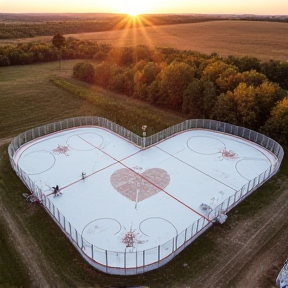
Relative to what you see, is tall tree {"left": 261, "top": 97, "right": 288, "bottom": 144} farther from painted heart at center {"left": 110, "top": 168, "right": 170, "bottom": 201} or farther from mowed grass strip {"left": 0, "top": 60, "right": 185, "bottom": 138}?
painted heart at center {"left": 110, "top": 168, "right": 170, "bottom": 201}

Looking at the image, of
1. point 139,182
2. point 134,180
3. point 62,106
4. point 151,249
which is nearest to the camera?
point 151,249

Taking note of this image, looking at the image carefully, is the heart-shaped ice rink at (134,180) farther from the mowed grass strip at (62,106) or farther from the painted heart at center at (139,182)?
the mowed grass strip at (62,106)

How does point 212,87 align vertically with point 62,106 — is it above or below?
above

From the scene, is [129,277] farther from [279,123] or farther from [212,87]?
[212,87]

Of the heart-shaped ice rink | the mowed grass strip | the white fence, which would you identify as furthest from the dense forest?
the heart-shaped ice rink

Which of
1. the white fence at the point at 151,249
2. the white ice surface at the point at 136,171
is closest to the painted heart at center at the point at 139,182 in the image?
the white ice surface at the point at 136,171

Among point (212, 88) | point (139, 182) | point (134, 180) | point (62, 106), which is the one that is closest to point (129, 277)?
point (139, 182)
